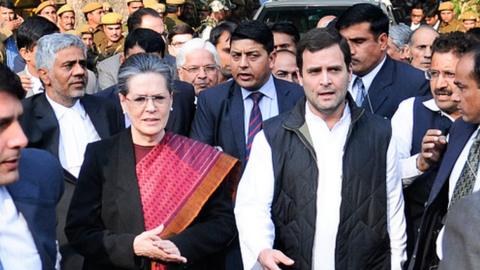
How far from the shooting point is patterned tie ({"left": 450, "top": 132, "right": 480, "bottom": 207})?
425 centimetres

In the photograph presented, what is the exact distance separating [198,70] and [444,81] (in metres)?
2.23

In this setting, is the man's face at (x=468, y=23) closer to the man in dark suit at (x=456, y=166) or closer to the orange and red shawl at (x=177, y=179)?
the man in dark suit at (x=456, y=166)

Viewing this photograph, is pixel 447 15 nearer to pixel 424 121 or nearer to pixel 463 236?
pixel 424 121

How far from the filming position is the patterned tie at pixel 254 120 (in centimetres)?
581

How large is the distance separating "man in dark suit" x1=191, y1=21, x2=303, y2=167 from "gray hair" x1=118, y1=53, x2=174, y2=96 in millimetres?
1147

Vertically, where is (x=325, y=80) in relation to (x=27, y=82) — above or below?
above

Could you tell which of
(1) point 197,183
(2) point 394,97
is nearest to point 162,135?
(1) point 197,183

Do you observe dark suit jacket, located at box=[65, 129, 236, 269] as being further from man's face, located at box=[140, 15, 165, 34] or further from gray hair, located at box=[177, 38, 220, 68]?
man's face, located at box=[140, 15, 165, 34]

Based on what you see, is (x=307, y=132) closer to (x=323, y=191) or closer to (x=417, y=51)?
(x=323, y=191)

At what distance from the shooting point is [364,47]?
21.5ft

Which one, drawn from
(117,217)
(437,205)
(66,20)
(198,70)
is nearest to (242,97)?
(198,70)

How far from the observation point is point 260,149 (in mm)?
4684

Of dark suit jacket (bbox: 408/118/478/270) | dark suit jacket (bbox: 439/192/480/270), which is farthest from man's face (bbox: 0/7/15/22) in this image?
dark suit jacket (bbox: 439/192/480/270)

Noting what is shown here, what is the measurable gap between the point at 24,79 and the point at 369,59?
2.41 meters
